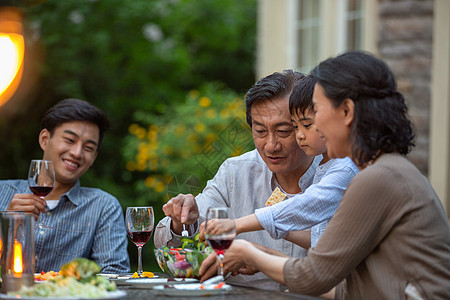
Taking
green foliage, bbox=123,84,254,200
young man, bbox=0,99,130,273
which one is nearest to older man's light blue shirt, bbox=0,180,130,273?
young man, bbox=0,99,130,273

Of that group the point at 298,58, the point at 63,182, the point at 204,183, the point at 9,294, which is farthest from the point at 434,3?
the point at 9,294

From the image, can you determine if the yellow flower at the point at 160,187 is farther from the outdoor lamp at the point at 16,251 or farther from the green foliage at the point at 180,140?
the outdoor lamp at the point at 16,251

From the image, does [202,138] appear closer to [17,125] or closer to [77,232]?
[17,125]

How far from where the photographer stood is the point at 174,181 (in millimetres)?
3418

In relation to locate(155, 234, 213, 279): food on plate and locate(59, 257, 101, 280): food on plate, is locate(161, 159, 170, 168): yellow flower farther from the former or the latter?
locate(59, 257, 101, 280): food on plate

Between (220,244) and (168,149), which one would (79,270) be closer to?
(220,244)

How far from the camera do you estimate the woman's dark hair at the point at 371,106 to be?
7.36 feet

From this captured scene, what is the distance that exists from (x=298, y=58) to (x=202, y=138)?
1704 mm

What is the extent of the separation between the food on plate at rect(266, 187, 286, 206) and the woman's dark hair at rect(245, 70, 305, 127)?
366mm

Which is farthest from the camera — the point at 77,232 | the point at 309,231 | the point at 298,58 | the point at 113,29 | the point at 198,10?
the point at 198,10

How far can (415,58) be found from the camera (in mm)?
5508

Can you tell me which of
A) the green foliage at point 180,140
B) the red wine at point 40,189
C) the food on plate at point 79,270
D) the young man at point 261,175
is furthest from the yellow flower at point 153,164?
the food on plate at point 79,270

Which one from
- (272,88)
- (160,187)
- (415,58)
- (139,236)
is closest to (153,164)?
(160,187)

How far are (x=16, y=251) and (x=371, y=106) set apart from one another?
1.26 meters
